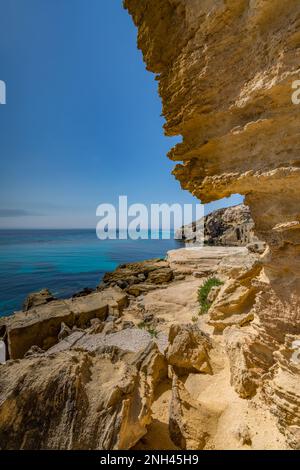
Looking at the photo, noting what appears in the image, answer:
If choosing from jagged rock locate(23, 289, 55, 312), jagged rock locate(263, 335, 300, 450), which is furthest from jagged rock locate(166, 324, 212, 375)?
jagged rock locate(23, 289, 55, 312)

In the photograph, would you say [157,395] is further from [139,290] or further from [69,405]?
[139,290]

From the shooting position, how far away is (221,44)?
472 cm

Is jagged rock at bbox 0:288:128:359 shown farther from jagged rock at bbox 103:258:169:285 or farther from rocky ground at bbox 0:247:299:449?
jagged rock at bbox 103:258:169:285

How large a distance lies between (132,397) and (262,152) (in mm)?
5029

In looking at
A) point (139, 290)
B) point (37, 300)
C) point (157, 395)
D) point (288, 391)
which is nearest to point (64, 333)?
point (157, 395)

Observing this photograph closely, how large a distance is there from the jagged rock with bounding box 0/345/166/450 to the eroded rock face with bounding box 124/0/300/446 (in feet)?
10.0

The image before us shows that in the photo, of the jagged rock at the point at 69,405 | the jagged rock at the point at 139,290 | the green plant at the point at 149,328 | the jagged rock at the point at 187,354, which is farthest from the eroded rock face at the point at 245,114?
the jagged rock at the point at 139,290

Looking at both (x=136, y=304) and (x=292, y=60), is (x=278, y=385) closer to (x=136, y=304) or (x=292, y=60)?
(x=292, y=60)

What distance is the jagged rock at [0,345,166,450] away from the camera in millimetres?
2912

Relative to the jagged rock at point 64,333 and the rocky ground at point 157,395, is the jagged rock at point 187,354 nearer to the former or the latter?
the rocky ground at point 157,395

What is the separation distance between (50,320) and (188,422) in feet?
33.3

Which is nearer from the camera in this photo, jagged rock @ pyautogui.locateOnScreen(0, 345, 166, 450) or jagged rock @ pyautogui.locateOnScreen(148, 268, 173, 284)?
jagged rock @ pyautogui.locateOnScreen(0, 345, 166, 450)

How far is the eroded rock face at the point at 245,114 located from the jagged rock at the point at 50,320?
10.1 meters

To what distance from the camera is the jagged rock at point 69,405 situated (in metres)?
2.91
